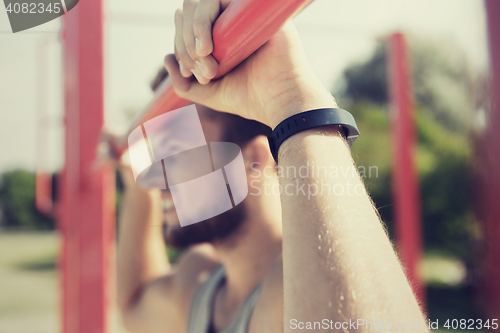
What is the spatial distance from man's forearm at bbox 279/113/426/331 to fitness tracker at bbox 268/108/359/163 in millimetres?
17

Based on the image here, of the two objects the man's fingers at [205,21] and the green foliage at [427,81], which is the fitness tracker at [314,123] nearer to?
the man's fingers at [205,21]

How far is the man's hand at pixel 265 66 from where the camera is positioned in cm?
48

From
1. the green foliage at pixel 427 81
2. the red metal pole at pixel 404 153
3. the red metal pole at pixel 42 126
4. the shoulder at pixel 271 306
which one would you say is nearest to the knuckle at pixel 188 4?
the shoulder at pixel 271 306

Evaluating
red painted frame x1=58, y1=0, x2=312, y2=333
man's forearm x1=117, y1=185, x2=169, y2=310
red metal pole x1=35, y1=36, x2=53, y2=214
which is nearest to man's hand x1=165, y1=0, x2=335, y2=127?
red painted frame x1=58, y1=0, x2=312, y2=333

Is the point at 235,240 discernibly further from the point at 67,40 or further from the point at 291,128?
the point at 67,40

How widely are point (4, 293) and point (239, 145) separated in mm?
10301

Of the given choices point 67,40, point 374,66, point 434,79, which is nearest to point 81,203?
point 67,40

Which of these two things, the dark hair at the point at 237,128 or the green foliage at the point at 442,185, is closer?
the dark hair at the point at 237,128

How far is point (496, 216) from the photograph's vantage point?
0.72m

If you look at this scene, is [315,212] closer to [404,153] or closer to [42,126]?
[42,126]

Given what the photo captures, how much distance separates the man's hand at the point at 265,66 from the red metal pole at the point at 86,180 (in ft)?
3.18

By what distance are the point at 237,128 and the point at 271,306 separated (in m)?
0.42

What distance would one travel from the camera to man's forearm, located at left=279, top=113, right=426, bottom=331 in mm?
377

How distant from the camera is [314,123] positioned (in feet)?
1.53
